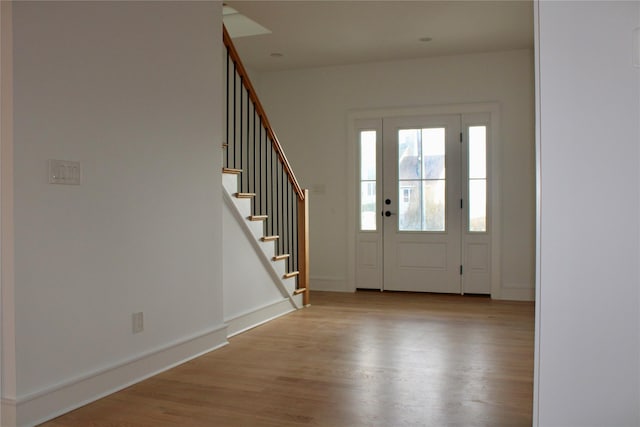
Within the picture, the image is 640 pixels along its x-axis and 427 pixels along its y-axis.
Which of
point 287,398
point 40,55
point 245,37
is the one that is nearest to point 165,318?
point 287,398

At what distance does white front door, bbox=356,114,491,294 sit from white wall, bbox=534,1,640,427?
4.74 m

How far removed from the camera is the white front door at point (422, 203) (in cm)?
654

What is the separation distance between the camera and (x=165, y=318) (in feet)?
11.9

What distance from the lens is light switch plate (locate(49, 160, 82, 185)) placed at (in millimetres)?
2762

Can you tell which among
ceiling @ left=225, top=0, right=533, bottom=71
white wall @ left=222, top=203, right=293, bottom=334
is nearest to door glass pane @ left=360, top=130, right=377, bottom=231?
ceiling @ left=225, top=0, right=533, bottom=71

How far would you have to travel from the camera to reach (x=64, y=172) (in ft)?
9.29

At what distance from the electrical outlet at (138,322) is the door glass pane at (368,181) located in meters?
3.92

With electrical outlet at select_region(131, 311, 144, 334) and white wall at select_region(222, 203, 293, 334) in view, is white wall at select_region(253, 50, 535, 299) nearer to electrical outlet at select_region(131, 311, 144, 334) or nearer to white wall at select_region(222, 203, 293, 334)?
white wall at select_region(222, 203, 293, 334)

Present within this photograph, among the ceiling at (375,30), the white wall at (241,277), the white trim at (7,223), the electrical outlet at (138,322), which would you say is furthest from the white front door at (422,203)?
the white trim at (7,223)

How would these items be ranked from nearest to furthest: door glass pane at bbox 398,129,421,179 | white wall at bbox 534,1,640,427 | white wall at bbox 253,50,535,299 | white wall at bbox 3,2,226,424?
1. white wall at bbox 534,1,640,427
2. white wall at bbox 3,2,226,424
3. white wall at bbox 253,50,535,299
4. door glass pane at bbox 398,129,421,179

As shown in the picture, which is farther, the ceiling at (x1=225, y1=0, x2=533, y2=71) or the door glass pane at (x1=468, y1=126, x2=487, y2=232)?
the door glass pane at (x1=468, y1=126, x2=487, y2=232)

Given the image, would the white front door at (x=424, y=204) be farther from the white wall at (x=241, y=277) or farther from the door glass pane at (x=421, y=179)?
the white wall at (x=241, y=277)

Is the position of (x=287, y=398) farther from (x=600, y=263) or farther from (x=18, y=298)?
(x=600, y=263)

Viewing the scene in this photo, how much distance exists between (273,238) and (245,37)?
6.95ft
